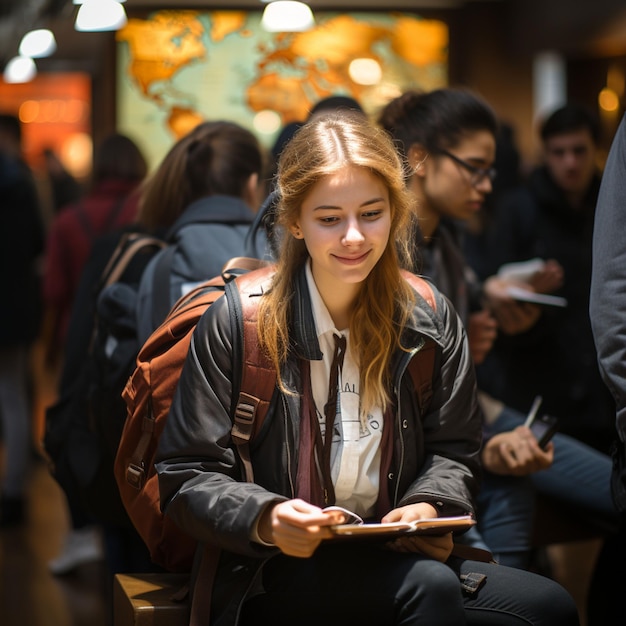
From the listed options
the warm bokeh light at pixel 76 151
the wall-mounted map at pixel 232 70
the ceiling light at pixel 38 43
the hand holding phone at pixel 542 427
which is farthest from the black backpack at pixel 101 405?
the warm bokeh light at pixel 76 151

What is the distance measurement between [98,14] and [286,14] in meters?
0.80

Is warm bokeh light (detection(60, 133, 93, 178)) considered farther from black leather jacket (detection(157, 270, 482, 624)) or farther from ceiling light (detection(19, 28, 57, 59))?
black leather jacket (detection(157, 270, 482, 624))

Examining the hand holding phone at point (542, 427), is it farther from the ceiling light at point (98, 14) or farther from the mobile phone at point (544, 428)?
the ceiling light at point (98, 14)

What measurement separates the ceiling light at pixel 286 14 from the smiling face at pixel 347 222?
261 centimetres

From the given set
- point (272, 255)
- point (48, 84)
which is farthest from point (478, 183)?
point (48, 84)

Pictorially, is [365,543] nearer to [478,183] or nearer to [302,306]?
[302,306]

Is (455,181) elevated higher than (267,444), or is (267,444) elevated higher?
(455,181)

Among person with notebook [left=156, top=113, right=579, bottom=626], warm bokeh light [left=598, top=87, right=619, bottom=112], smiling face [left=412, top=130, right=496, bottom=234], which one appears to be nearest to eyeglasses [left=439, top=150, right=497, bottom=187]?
smiling face [left=412, top=130, right=496, bottom=234]

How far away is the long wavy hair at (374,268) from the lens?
2.57 meters

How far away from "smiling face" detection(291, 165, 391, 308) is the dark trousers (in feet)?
2.06

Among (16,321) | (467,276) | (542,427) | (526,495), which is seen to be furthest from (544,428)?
(16,321)

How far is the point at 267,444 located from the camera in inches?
101

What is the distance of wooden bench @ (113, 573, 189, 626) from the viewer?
→ 2.67 meters

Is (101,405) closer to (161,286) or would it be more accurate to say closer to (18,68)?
(161,286)
